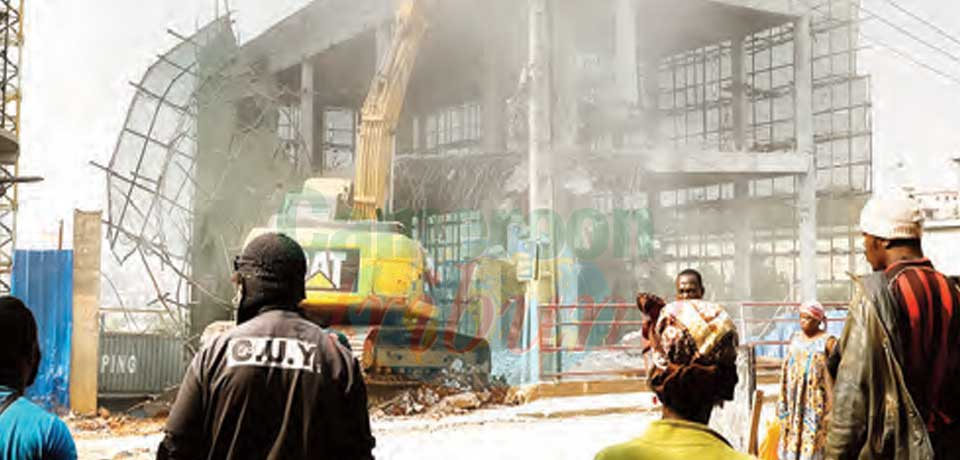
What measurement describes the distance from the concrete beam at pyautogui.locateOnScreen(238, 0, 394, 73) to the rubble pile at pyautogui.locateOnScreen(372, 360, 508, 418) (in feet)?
45.2

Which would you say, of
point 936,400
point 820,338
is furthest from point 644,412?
point 936,400

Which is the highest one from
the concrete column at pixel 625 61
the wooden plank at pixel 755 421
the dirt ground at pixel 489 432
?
the concrete column at pixel 625 61

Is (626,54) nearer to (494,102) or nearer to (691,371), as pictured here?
(494,102)

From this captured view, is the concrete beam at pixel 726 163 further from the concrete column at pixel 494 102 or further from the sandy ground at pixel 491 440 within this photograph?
the sandy ground at pixel 491 440

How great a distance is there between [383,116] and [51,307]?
25.4 ft

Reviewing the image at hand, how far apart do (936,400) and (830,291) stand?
37249 millimetres

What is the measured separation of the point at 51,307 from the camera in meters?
14.5

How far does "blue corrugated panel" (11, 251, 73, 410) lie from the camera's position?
1437 cm

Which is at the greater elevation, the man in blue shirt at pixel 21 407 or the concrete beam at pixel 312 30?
the concrete beam at pixel 312 30

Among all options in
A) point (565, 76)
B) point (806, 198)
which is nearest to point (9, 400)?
point (565, 76)

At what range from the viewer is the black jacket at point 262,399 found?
9.56ft

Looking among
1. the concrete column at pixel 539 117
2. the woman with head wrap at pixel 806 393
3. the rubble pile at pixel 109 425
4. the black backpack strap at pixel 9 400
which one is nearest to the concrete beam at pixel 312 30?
the concrete column at pixel 539 117

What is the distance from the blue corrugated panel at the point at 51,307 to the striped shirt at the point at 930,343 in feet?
44.3

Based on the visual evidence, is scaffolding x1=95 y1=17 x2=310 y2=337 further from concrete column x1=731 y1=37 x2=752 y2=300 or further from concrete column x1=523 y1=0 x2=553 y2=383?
concrete column x1=731 y1=37 x2=752 y2=300
